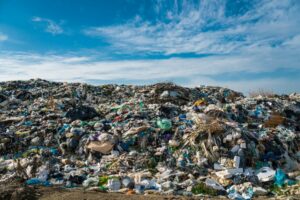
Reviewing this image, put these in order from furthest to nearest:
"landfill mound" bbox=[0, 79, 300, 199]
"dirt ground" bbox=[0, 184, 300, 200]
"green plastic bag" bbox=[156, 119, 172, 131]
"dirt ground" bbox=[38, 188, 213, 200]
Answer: "green plastic bag" bbox=[156, 119, 172, 131] < "landfill mound" bbox=[0, 79, 300, 199] < "dirt ground" bbox=[38, 188, 213, 200] < "dirt ground" bbox=[0, 184, 300, 200]

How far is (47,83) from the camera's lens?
1622cm

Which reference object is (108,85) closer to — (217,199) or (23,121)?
(23,121)

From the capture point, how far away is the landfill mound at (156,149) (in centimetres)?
551

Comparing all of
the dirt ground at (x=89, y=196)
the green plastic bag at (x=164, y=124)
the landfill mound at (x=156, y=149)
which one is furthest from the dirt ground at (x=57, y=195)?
the green plastic bag at (x=164, y=124)

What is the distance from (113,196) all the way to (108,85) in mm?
11054

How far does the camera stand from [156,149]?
6969 millimetres

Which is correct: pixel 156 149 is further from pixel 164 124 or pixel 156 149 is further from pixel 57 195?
pixel 57 195

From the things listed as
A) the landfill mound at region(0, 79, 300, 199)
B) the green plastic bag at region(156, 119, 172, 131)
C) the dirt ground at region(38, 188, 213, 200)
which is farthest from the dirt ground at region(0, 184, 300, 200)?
the green plastic bag at region(156, 119, 172, 131)

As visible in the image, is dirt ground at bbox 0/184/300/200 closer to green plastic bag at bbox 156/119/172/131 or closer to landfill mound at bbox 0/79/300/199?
landfill mound at bbox 0/79/300/199

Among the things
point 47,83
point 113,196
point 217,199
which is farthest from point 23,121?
point 47,83

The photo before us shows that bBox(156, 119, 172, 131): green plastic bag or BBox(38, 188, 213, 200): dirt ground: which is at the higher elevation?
BBox(156, 119, 172, 131): green plastic bag

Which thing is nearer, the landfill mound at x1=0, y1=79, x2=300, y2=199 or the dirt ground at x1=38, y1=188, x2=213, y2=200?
the dirt ground at x1=38, y1=188, x2=213, y2=200

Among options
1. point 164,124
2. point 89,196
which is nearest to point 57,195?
point 89,196

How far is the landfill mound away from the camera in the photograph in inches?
217
